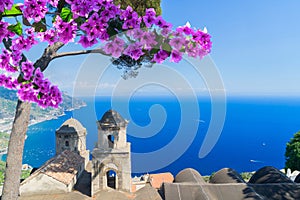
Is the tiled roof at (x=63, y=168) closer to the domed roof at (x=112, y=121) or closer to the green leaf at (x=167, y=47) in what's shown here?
the domed roof at (x=112, y=121)

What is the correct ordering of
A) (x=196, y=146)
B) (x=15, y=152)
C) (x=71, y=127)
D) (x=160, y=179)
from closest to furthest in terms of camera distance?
(x=15, y=152), (x=71, y=127), (x=160, y=179), (x=196, y=146)

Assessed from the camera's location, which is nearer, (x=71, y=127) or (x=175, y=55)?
(x=175, y=55)

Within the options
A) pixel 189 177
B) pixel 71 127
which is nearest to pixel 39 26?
pixel 189 177

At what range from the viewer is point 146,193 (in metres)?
12.4

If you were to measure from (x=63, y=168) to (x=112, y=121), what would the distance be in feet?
17.4

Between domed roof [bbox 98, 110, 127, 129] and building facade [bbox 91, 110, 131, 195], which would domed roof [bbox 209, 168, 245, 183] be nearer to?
building facade [bbox 91, 110, 131, 195]

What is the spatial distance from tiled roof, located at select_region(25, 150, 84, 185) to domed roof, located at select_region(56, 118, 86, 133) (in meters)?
2.48

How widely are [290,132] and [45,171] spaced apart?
113540mm

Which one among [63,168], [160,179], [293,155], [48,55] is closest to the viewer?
[48,55]

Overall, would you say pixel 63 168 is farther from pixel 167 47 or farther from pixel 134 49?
pixel 167 47

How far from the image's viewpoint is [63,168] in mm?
14594

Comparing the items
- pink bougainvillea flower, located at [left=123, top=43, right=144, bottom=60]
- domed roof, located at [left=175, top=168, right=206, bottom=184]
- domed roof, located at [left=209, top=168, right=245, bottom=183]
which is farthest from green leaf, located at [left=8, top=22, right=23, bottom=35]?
domed roof, located at [left=209, top=168, right=245, bottom=183]

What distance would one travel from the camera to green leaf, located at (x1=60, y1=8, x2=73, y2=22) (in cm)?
256

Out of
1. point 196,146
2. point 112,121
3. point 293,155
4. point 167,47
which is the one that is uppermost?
point 196,146
